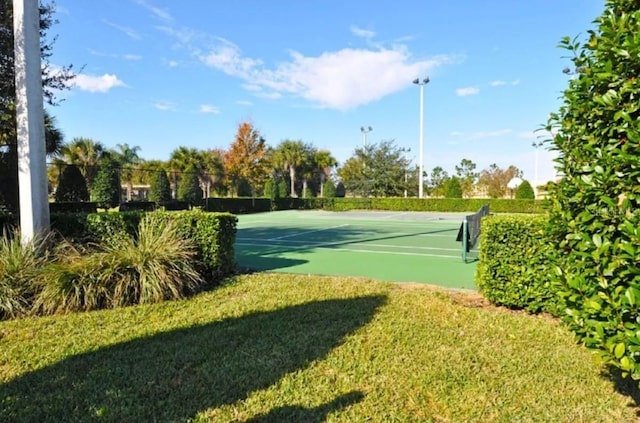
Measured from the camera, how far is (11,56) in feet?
23.0

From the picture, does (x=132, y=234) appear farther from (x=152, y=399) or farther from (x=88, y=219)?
(x=152, y=399)

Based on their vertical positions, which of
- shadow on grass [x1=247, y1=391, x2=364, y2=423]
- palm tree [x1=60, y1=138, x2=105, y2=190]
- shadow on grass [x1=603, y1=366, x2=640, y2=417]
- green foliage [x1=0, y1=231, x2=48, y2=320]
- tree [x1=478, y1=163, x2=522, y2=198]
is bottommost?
shadow on grass [x1=603, y1=366, x2=640, y2=417]

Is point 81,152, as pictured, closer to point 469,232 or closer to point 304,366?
point 469,232

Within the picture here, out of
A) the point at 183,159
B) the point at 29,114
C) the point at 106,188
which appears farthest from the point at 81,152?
the point at 29,114

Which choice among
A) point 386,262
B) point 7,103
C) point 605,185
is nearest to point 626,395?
point 605,185

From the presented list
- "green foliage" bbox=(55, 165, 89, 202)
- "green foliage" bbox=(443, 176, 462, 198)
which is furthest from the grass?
"green foliage" bbox=(443, 176, 462, 198)

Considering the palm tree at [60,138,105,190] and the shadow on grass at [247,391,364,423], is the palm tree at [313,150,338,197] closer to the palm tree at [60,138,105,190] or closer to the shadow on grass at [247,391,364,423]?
the palm tree at [60,138,105,190]

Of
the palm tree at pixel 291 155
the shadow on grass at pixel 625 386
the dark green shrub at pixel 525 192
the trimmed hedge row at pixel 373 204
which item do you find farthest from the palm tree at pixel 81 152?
the shadow on grass at pixel 625 386

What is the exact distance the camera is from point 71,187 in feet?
51.8

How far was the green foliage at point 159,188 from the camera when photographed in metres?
21.8

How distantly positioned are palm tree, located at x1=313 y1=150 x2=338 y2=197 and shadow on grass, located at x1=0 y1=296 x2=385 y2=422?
3669 cm

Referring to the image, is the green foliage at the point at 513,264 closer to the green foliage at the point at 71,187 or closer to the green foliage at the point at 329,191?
the green foliage at the point at 71,187

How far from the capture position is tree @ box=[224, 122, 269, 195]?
39688 millimetres

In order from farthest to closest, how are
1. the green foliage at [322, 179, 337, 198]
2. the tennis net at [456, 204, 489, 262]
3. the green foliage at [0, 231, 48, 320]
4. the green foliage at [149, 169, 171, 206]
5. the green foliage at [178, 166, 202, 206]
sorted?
the green foliage at [322, 179, 337, 198], the green foliage at [178, 166, 202, 206], the green foliage at [149, 169, 171, 206], the tennis net at [456, 204, 489, 262], the green foliage at [0, 231, 48, 320]
